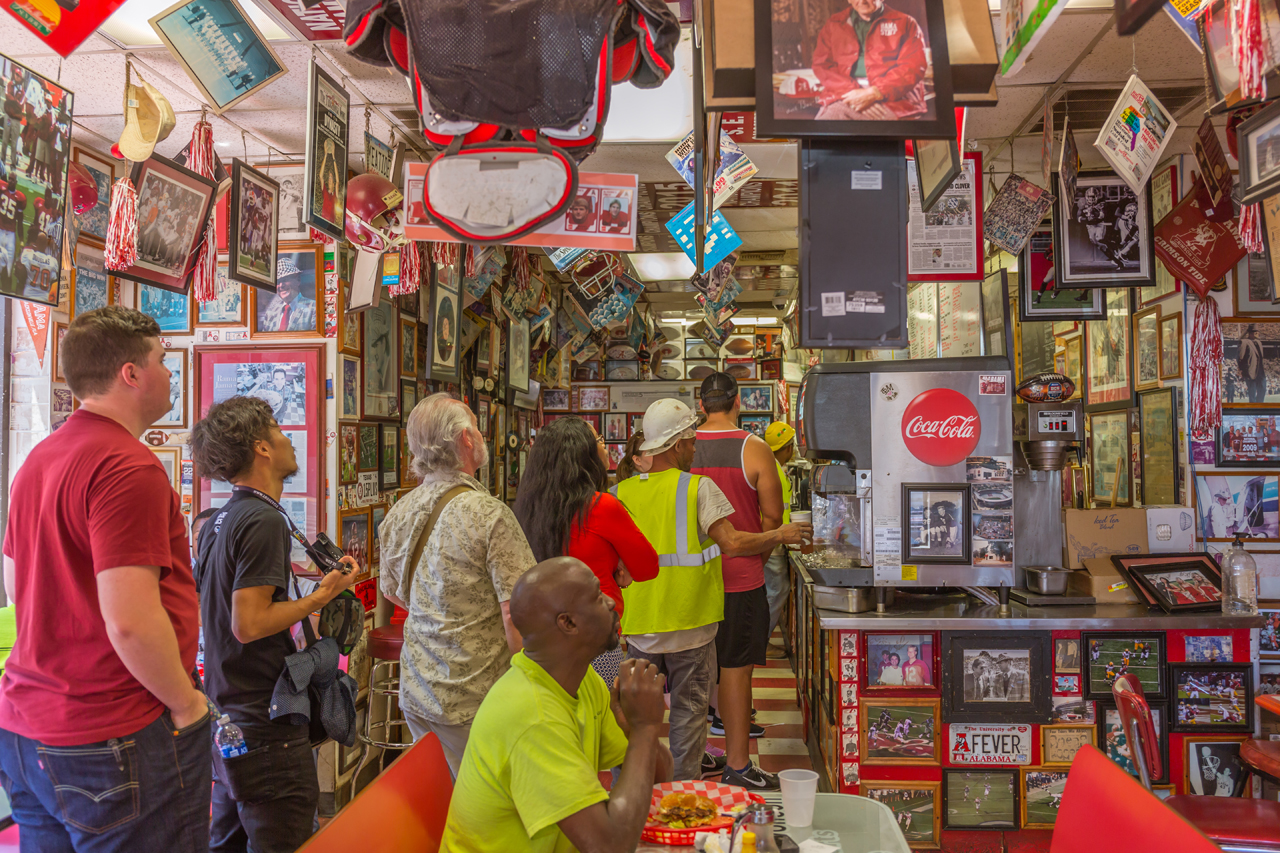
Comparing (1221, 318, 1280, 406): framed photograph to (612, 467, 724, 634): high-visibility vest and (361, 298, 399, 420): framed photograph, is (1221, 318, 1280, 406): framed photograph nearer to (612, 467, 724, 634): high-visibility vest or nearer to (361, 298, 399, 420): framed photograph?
(612, 467, 724, 634): high-visibility vest

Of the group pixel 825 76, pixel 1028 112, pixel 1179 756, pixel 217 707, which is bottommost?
pixel 1179 756

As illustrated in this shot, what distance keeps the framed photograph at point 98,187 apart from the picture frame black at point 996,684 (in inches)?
170

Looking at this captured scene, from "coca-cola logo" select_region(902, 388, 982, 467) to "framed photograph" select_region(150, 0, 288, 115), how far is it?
286 centimetres

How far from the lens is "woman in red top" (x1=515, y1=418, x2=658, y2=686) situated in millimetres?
3244

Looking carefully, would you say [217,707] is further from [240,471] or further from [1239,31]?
[1239,31]

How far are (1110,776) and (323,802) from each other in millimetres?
3821

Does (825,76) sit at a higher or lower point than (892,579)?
higher

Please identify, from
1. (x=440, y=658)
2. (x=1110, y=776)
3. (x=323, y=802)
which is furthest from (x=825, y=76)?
(x=323, y=802)

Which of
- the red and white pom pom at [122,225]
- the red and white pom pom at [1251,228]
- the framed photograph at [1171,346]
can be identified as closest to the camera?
the red and white pom pom at [1251,228]

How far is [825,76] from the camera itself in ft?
6.73

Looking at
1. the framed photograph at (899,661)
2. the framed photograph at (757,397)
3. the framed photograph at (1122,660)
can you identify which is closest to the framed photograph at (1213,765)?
the framed photograph at (1122,660)

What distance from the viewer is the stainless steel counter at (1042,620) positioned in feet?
11.7

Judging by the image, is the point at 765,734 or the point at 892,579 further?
the point at 765,734

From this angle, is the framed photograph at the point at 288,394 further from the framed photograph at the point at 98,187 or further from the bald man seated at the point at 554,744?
the bald man seated at the point at 554,744
